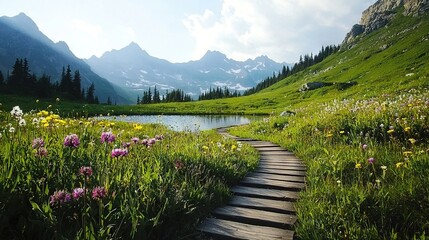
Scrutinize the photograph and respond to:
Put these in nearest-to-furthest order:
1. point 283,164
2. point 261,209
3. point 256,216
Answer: point 256,216 < point 261,209 < point 283,164

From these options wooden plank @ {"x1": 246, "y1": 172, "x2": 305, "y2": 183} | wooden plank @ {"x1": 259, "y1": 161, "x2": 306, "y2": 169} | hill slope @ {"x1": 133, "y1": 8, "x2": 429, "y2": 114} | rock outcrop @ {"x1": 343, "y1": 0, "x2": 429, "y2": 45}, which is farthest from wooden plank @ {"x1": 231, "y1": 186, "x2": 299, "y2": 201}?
rock outcrop @ {"x1": 343, "y1": 0, "x2": 429, "y2": 45}

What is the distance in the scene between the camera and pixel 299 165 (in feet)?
30.2

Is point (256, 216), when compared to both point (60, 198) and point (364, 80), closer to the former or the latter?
point (60, 198)

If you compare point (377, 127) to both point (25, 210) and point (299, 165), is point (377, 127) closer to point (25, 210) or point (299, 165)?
point (299, 165)

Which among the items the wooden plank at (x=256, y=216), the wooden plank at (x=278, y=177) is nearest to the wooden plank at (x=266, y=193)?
the wooden plank at (x=256, y=216)

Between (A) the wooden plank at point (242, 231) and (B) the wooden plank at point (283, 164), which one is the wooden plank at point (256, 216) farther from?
(B) the wooden plank at point (283, 164)

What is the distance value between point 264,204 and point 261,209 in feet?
0.77

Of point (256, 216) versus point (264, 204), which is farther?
point (264, 204)

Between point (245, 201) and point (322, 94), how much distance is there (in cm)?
6673

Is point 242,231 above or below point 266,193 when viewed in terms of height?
below

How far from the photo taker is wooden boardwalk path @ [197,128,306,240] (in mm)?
4590

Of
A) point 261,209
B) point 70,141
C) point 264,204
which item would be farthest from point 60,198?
point 264,204

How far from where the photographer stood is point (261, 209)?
218 inches

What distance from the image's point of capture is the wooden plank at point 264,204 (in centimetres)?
554
